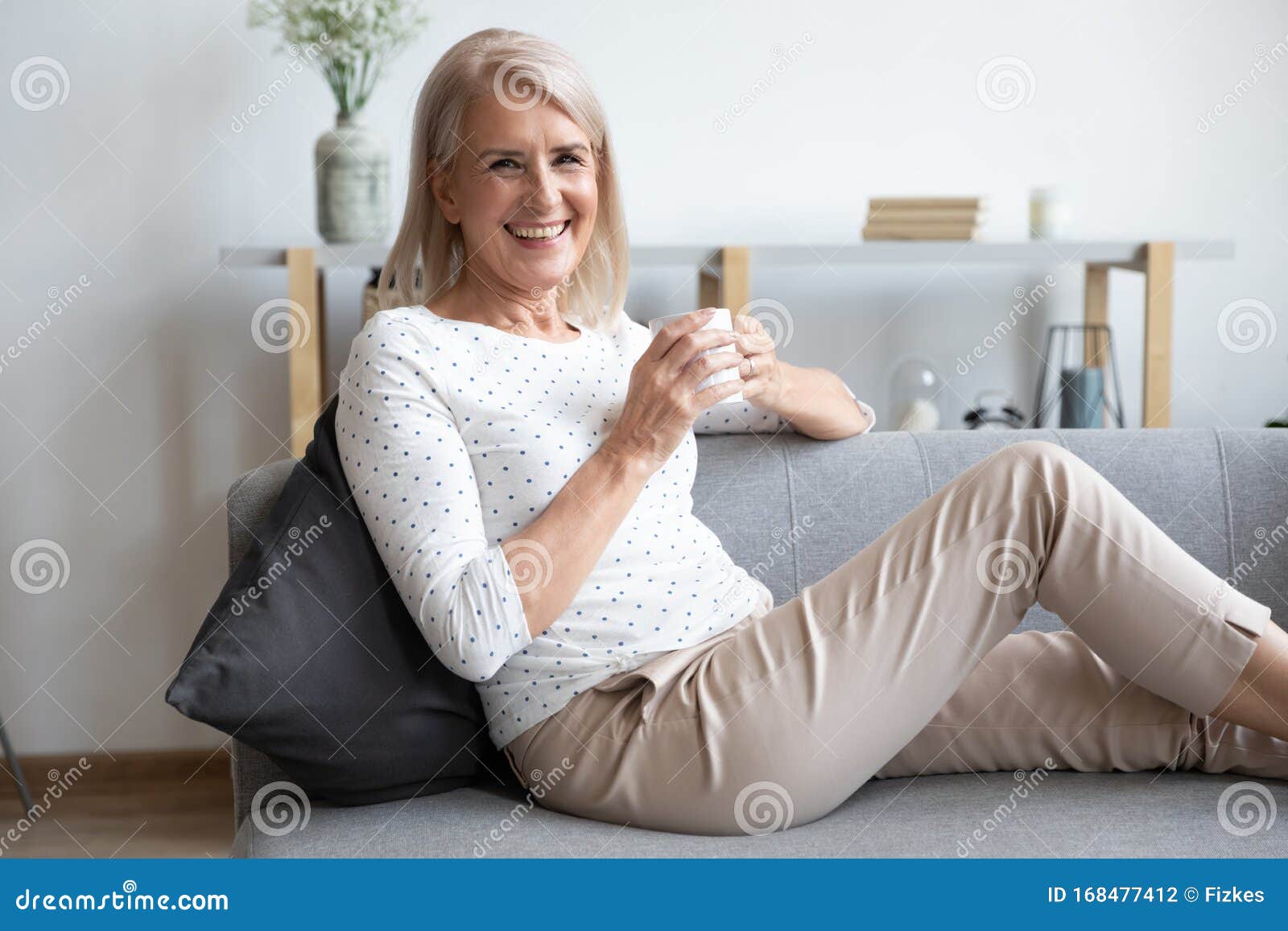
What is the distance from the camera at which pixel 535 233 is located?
1447mm

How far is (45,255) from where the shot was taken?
2477mm

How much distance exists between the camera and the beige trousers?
123cm

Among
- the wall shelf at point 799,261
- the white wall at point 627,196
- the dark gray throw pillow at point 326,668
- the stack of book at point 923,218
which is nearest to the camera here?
the dark gray throw pillow at point 326,668

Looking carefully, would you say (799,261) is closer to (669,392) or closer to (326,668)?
(669,392)

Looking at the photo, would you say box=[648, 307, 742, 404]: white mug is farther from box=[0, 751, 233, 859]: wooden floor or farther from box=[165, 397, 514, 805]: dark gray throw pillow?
box=[0, 751, 233, 859]: wooden floor

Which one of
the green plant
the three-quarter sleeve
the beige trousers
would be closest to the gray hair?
the three-quarter sleeve

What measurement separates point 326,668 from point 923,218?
5.20ft

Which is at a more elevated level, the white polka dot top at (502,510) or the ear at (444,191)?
the ear at (444,191)

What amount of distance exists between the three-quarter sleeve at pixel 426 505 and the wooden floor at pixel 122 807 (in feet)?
4.30

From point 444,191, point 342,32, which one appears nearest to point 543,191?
point 444,191

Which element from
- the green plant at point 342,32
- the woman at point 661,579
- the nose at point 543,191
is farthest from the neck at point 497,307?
the green plant at point 342,32

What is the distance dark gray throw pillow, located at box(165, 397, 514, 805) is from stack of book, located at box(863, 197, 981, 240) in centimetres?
138

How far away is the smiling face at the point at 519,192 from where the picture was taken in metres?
1.41

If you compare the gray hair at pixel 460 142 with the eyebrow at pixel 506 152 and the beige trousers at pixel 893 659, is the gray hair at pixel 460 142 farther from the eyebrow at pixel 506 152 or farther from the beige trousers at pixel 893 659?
the beige trousers at pixel 893 659
